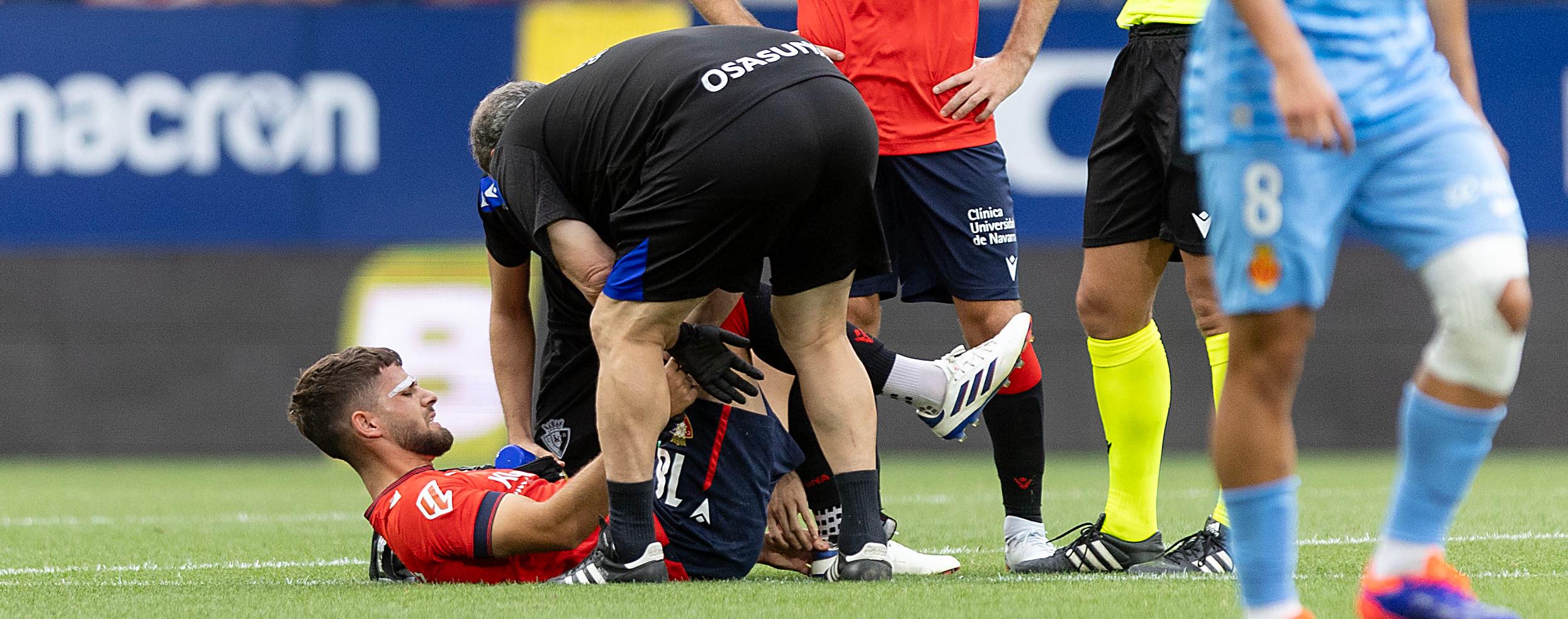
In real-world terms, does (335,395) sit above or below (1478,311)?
below

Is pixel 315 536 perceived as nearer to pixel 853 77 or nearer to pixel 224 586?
pixel 224 586

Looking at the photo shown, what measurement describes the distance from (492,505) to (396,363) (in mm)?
580

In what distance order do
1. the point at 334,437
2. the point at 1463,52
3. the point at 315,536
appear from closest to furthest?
the point at 1463,52 → the point at 334,437 → the point at 315,536

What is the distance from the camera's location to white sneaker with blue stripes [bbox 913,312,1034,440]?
12.7 feet

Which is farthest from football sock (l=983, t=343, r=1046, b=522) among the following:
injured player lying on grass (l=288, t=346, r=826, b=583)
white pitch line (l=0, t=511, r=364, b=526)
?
white pitch line (l=0, t=511, r=364, b=526)

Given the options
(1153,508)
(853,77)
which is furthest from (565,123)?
(1153,508)

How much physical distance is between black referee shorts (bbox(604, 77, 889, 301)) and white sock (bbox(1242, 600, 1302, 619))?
121cm

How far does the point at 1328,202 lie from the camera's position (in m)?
2.41

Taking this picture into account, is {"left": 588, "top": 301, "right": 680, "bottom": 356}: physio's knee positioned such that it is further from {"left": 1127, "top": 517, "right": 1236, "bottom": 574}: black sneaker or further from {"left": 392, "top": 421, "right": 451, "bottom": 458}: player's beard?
{"left": 1127, "top": 517, "right": 1236, "bottom": 574}: black sneaker

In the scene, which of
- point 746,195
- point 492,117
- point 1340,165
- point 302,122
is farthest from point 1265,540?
point 302,122

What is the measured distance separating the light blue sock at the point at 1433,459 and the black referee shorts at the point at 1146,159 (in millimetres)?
1369

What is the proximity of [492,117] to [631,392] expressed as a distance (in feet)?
2.83

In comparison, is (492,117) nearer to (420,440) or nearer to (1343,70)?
(420,440)

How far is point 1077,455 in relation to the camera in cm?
825
